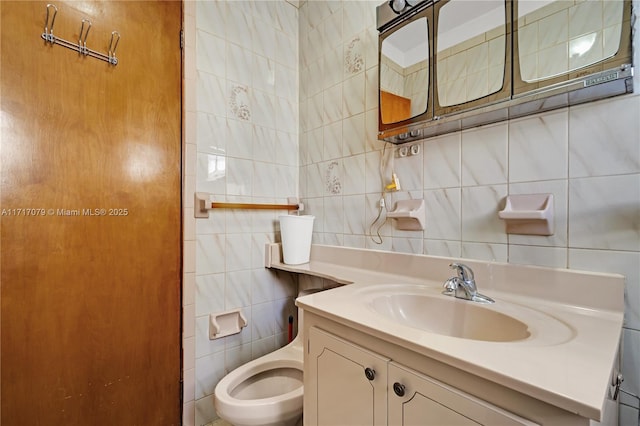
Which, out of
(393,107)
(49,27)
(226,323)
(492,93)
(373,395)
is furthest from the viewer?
(226,323)

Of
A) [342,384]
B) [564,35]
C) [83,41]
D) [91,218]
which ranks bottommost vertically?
[342,384]

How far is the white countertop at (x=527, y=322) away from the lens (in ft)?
1.52

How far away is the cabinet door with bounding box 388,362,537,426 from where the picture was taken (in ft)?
1.71

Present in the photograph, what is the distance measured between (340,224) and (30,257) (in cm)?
132

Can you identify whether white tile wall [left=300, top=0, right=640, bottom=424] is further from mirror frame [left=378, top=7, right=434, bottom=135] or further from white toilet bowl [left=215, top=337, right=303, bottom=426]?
white toilet bowl [left=215, top=337, right=303, bottom=426]

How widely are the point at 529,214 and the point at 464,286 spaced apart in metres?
0.30

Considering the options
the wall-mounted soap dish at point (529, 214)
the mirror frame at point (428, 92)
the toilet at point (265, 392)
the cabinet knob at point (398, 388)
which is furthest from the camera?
the mirror frame at point (428, 92)

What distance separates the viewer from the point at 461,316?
3.00 feet

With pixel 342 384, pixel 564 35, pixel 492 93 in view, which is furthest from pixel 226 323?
pixel 564 35

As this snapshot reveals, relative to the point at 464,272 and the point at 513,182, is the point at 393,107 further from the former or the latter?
the point at 464,272

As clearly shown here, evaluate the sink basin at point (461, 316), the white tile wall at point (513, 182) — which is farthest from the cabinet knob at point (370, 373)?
the white tile wall at point (513, 182)

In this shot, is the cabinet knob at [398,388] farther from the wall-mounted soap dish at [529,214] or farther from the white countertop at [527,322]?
the wall-mounted soap dish at [529,214]

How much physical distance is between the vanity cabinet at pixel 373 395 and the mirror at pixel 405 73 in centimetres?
94

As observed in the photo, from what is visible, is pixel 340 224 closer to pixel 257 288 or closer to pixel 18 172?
pixel 257 288
